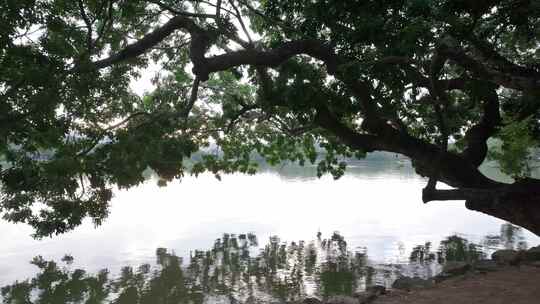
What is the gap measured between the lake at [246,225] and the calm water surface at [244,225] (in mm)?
31

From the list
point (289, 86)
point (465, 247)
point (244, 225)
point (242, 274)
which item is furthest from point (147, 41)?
point (244, 225)

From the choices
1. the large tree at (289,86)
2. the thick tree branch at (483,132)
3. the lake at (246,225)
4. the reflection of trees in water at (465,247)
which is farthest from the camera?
the lake at (246,225)

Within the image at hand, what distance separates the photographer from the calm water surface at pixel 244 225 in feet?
45.0

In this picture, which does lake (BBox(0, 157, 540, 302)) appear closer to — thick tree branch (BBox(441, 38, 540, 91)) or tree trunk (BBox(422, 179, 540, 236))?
tree trunk (BBox(422, 179, 540, 236))

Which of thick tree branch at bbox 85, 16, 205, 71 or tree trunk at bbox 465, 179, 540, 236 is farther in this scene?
thick tree branch at bbox 85, 16, 205, 71

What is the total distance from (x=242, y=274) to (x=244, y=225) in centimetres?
732

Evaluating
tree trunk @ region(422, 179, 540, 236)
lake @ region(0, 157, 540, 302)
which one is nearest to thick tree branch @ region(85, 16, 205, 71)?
tree trunk @ region(422, 179, 540, 236)

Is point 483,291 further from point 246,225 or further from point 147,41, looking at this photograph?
point 246,225

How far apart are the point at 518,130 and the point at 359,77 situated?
19.5 feet

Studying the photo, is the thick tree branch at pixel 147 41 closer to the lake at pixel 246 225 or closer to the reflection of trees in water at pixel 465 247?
the lake at pixel 246 225

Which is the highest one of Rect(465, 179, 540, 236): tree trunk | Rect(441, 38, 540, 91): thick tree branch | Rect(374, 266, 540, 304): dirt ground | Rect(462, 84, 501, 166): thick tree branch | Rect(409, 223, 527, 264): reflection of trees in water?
Rect(441, 38, 540, 91): thick tree branch

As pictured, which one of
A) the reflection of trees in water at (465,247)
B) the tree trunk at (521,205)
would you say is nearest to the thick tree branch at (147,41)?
the tree trunk at (521,205)

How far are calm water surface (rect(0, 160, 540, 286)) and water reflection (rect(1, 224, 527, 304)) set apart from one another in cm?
53

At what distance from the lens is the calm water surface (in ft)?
45.0
